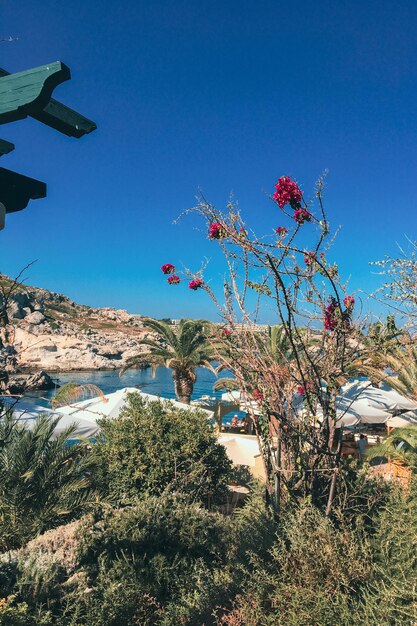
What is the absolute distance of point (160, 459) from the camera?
7027mm

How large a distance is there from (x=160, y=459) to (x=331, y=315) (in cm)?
394

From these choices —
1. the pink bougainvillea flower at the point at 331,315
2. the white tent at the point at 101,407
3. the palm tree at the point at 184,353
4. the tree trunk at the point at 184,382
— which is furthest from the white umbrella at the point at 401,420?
the pink bougainvillea flower at the point at 331,315

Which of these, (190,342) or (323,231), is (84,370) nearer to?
(190,342)

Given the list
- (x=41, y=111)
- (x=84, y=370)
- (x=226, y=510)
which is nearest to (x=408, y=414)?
(x=226, y=510)

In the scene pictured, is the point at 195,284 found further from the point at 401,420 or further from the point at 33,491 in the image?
the point at 401,420

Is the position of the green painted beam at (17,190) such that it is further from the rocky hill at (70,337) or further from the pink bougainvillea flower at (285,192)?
the rocky hill at (70,337)

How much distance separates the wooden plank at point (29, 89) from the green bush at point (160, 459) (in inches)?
244

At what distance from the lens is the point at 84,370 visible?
203 ft

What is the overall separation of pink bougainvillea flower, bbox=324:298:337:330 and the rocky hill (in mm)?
35881

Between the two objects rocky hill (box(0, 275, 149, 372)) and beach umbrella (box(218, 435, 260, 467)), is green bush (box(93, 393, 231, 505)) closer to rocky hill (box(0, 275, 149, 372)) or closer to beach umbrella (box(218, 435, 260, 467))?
beach umbrella (box(218, 435, 260, 467))

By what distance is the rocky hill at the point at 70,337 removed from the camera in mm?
61531

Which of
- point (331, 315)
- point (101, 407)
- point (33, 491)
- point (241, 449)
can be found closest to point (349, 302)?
point (331, 315)

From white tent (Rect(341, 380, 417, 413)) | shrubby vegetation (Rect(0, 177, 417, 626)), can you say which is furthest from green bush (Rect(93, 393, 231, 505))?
white tent (Rect(341, 380, 417, 413))

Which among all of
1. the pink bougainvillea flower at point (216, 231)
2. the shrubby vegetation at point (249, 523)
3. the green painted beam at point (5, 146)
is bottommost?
the shrubby vegetation at point (249, 523)
